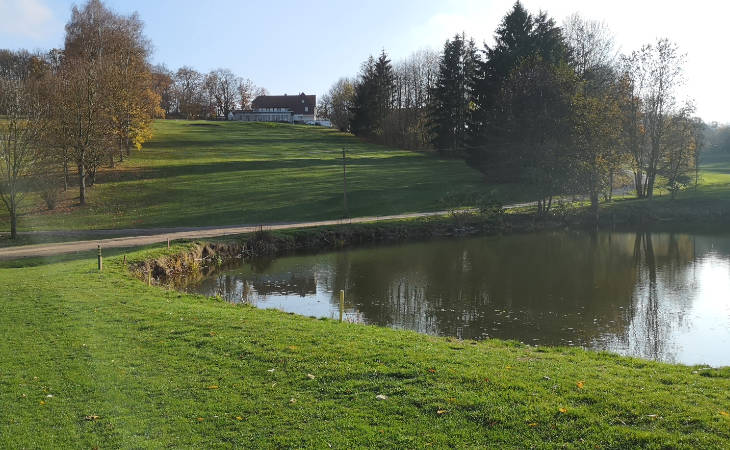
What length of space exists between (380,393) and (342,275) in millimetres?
16671

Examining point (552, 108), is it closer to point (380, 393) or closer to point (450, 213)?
point (450, 213)

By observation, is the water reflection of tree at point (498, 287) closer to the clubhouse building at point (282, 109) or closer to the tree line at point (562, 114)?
the tree line at point (562, 114)

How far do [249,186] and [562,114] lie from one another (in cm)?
2530

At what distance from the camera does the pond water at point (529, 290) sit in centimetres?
1525

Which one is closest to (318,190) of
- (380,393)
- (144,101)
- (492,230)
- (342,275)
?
(492,230)

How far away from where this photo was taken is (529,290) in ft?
68.3

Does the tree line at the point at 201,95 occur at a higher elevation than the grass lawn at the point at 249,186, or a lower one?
higher

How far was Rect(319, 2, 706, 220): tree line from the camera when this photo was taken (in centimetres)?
4156

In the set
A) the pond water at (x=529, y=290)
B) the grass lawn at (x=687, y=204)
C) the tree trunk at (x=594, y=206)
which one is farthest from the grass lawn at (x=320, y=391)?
the grass lawn at (x=687, y=204)

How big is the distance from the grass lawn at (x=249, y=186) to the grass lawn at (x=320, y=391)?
1077 inches

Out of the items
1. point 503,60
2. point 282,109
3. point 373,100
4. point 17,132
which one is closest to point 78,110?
point 17,132

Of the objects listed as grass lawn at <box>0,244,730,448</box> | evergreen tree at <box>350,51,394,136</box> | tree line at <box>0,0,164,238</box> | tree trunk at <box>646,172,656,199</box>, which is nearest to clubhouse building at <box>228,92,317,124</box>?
evergreen tree at <box>350,51,394,136</box>

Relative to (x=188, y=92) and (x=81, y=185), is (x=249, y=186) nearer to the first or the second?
(x=81, y=185)

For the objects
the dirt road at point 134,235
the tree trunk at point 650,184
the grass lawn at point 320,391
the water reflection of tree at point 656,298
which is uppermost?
the tree trunk at point 650,184
